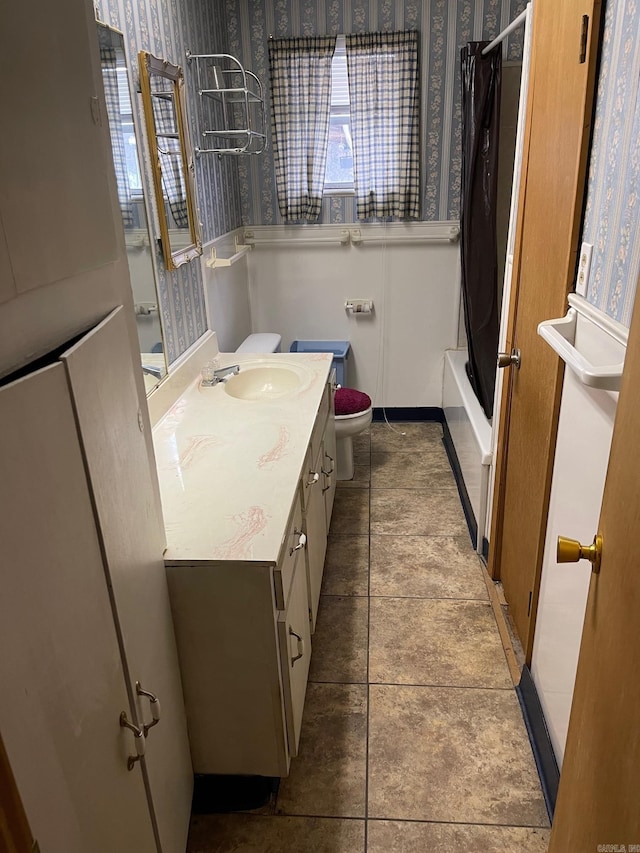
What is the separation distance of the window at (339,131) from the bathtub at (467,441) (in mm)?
1247

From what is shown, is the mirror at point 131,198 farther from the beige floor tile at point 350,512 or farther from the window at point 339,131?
the window at point 339,131

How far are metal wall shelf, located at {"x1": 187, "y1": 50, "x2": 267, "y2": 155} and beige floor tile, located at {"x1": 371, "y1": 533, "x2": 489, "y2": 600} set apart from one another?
6.42 feet

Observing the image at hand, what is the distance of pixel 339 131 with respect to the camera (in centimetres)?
356

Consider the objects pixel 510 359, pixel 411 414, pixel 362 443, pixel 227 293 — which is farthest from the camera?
pixel 411 414

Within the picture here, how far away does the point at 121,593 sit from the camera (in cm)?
104

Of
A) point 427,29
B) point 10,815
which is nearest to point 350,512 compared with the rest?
point 10,815

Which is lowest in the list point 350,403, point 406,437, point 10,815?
point 406,437

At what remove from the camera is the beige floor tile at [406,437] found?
3766 mm

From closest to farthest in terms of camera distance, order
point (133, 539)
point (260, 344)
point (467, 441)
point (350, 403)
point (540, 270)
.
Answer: point (133, 539), point (540, 270), point (467, 441), point (350, 403), point (260, 344)

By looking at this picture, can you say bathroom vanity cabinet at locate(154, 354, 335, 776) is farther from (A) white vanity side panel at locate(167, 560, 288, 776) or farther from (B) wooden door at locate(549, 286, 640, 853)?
(B) wooden door at locate(549, 286, 640, 853)

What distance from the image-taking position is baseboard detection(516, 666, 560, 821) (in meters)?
1.59

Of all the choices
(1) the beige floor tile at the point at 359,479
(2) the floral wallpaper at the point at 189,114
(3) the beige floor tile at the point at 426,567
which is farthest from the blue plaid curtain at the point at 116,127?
(1) the beige floor tile at the point at 359,479

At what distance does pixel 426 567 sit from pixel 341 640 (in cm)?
57

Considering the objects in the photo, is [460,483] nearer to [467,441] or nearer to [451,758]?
[467,441]
